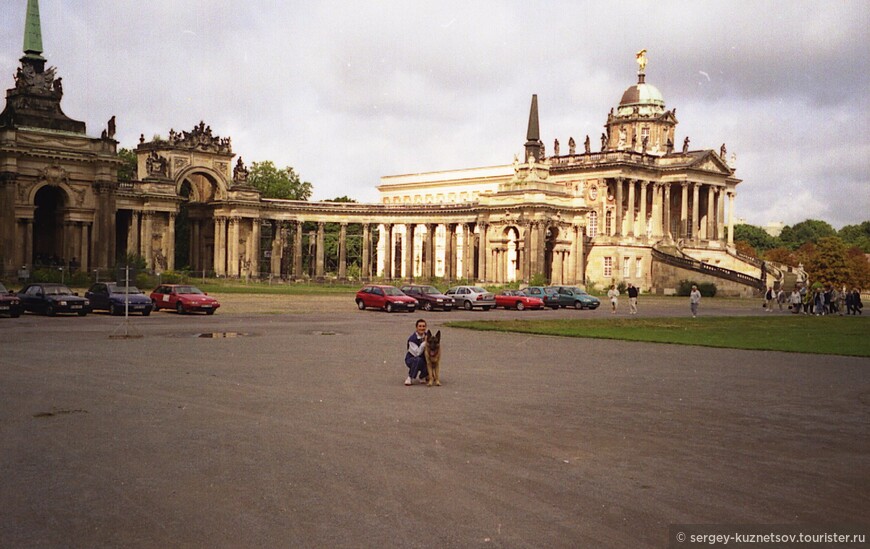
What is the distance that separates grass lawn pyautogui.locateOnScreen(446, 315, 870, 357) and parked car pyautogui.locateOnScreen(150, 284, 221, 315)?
1268cm

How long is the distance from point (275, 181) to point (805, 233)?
103m

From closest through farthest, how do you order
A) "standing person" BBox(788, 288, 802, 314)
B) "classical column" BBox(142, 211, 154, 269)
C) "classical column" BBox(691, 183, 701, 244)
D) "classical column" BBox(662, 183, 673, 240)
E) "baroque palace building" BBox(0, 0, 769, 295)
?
"standing person" BBox(788, 288, 802, 314), "baroque palace building" BBox(0, 0, 769, 295), "classical column" BBox(142, 211, 154, 269), "classical column" BBox(662, 183, 673, 240), "classical column" BBox(691, 183, 701, 244)

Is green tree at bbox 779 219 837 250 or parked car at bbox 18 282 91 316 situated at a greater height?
green tree at bbox 779 219 837 250

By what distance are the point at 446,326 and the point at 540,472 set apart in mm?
26652

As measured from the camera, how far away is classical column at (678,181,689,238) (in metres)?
98.7

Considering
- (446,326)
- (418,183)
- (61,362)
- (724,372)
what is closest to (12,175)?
(446,326)

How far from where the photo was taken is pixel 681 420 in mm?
14289

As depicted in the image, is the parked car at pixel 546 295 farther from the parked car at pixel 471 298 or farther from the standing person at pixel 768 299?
the standing person at pixel 768 299

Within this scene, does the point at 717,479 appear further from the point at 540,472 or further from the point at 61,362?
the point at 61,362

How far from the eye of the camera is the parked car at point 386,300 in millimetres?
50438

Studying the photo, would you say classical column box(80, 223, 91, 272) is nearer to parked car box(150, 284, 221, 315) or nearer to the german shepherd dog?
parked car box(150, 284, 221, 315)

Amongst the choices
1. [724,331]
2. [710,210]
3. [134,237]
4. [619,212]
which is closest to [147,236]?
[134,237]

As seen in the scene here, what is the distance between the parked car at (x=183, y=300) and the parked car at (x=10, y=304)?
591 centimetres

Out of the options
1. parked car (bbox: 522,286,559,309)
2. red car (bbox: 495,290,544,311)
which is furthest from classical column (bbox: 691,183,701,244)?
red car (bbox: 495,290,544,311)
